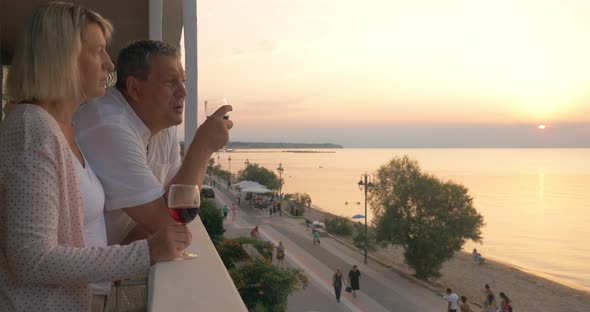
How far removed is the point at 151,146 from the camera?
206cm

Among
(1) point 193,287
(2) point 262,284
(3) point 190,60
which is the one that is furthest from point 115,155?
(2) point 262,284

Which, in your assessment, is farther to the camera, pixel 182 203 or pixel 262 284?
pixel 262 284

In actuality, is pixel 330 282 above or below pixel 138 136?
below

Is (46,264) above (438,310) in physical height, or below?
above

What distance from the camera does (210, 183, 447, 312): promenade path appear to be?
15578 millimetres

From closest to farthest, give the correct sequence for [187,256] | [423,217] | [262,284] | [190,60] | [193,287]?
[193,287] → [187,256] → [190,60] → [262,284] → [423,217]

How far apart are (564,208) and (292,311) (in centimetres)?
6273

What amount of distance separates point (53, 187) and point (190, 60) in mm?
3180

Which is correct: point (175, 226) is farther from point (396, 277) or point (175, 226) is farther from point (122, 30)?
point (396, 277)

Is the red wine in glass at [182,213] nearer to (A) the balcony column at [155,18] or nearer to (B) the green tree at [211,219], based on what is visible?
(A) the balcony column at [155,18]

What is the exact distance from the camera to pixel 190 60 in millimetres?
4102

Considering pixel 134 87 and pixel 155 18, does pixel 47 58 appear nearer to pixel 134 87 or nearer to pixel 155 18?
pixel 134 87

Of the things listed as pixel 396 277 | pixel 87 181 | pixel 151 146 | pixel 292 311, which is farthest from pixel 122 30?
pixel 396 277

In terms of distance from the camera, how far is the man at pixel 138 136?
1.46 metres
